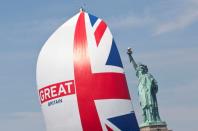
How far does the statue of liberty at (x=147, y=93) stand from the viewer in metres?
49.3

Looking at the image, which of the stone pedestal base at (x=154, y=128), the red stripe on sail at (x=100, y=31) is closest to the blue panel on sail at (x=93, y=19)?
the red stripe on sail at (x=100, y=31)

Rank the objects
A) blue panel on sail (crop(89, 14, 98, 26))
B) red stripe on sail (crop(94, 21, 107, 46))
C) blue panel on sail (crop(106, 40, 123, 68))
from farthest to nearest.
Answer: blue panel on sail (crop(89, 14, 98, 26)), red stripe on sail (crop(94, 21, 107, 46)), blue panel on sail (crop(106, 40, 123, 68))

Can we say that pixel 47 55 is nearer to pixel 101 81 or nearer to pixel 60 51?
pixel 60 51

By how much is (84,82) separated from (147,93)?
27040 mm

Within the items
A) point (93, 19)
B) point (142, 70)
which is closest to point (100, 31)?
point (93, 19)

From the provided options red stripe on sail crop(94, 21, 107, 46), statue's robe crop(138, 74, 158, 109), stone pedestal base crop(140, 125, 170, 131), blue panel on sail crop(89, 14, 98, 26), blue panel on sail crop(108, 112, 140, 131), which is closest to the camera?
blue panel on sail crop(108, 112, 140, 131)

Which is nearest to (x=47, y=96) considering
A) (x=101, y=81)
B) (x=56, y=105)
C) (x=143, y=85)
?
(x=56, y=105)

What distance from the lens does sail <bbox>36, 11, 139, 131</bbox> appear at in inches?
898

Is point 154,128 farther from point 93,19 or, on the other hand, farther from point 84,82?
point 84,82

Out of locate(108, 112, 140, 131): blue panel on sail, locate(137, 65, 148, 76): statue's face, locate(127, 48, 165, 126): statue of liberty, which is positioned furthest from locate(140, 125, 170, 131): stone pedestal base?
locate(108, 112, 140, 131): blue panel on sail

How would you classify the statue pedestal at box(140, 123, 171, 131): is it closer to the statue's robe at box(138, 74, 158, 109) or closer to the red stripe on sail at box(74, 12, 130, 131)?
the statue's robe at box(138, 74, 158, 109)

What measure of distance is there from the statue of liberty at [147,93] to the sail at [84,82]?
25.0 m

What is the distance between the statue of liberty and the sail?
25031 mm

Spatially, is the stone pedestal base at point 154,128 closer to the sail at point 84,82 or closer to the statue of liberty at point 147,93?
the statue of liberty at point 147,93
